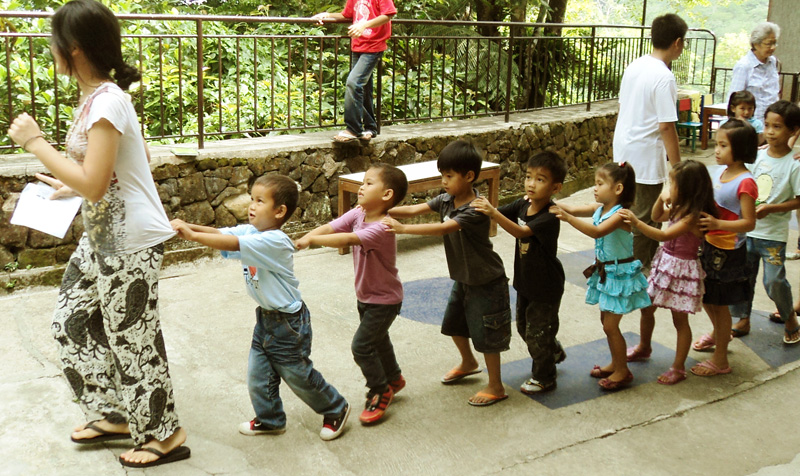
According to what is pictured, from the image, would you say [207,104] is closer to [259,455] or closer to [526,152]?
[526,152]

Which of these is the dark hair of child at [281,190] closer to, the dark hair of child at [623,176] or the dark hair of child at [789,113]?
the dark hair of child at [623,176]

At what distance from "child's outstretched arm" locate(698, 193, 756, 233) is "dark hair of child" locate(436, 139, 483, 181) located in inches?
48.3

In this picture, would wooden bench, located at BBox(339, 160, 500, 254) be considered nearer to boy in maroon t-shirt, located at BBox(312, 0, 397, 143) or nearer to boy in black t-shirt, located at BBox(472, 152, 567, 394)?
boy in maroon t-shirt, located at BBox(312, 0, 397, 143)

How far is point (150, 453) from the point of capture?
3.26m

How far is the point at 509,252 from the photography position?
666 cm

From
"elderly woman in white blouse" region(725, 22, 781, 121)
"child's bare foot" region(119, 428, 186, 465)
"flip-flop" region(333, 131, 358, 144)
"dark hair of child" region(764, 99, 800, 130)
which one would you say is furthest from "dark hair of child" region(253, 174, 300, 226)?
"elderly woman in white blouse" region(725, 22, 781, 121)

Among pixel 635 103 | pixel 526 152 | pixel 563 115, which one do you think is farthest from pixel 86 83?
pixel 563 115

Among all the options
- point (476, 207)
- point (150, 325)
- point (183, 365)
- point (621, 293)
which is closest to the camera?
point (150, 325)

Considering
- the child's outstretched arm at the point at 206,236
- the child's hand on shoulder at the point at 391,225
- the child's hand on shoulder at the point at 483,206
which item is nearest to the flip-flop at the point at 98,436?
the child's outstretched arm at the point at 206,236

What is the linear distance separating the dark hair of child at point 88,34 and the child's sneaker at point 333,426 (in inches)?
68.6

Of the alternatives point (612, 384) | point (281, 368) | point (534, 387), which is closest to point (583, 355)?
point (612, 384)

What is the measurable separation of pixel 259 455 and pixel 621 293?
1927 mm

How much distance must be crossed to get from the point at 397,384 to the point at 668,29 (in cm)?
292

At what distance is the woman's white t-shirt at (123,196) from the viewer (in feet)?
9.54
